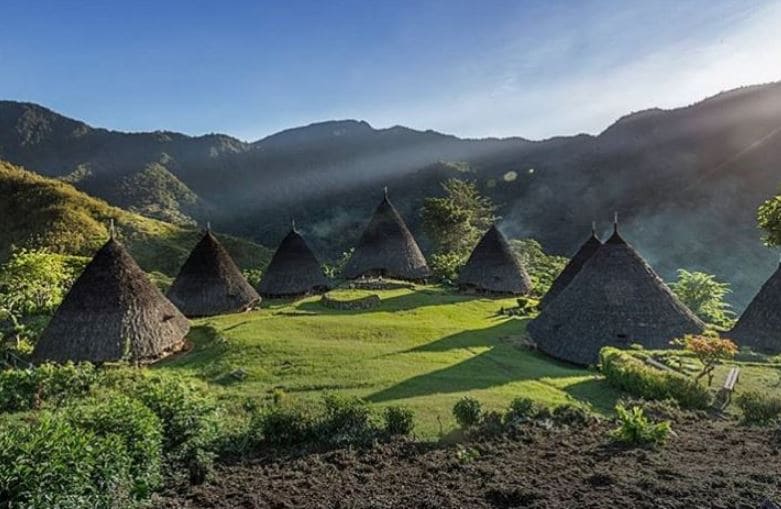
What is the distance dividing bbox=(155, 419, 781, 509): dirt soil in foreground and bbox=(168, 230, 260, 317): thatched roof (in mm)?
16126

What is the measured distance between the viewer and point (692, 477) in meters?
8.12

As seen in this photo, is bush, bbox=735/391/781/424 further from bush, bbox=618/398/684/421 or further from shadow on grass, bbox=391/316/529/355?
shadow on grass, bbox=391/316/529/355

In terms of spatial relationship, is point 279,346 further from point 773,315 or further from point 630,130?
point 630,130

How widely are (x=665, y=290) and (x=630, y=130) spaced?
77.0 metres

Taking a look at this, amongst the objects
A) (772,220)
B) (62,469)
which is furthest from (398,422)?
(772,220)

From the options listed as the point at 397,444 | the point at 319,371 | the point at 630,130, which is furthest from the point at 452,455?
the point at 630,130

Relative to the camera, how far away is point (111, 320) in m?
17.6

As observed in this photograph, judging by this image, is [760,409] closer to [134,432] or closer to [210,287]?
[134,432]

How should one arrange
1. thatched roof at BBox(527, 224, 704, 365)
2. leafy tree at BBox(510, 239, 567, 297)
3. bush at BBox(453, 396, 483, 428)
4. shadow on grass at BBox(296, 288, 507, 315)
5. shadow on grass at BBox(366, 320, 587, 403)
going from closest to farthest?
bush at BBox(453, 396, 483, 428) → shadow on grass at BBox(366, 320, 587, 403) → thatched roof at BBox(527, 224, 704, 365) → shadow on grass at BBox(296, 288, 507, 315) → leafy tree at BBox(510, 239, 567, 297)

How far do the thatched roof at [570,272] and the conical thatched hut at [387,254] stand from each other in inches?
390

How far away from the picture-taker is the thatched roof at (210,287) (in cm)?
2453

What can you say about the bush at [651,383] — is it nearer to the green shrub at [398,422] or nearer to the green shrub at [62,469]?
the green shrub at [398,422]

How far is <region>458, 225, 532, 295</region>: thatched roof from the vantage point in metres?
30.6

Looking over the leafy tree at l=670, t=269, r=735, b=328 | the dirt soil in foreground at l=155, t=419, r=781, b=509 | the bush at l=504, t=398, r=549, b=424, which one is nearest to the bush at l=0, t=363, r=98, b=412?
the dirt soil in foreground at l=155, t=419, r=781, b=509
